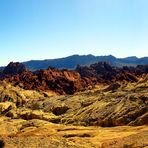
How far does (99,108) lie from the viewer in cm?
6675

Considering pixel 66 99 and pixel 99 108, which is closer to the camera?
pixel 99 108

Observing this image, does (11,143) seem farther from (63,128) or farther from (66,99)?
(66,99)

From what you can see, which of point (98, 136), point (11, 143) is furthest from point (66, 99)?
point (11, 143)

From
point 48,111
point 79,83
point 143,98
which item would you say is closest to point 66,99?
point 48,111

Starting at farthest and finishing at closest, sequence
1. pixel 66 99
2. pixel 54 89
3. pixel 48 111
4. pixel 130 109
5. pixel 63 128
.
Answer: pixel 54 89
pixel 66 99
pixel 48 111
pixel 130 109
pixel 63 128

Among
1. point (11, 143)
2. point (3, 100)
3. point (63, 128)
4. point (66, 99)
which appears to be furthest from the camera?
point (3, 100)

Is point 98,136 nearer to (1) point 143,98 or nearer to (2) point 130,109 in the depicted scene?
(2) point 130,109

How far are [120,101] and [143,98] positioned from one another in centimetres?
508

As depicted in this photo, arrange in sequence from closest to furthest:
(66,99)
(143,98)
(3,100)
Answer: (143,98) → (66,99) → (3,100)

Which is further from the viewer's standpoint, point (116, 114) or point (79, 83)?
point (79, 83)

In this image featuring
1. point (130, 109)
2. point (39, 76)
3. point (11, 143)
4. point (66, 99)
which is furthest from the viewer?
point (39, 76)

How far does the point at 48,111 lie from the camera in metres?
81.8

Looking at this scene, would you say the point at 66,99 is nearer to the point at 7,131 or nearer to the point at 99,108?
the point at 99,108

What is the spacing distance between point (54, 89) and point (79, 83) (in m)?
15.0
